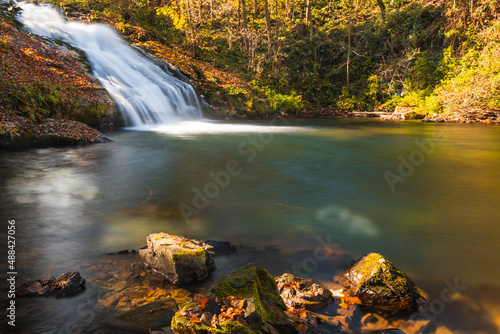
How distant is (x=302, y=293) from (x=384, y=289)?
87cm

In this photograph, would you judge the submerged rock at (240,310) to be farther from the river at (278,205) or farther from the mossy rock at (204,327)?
the river at (278,205)

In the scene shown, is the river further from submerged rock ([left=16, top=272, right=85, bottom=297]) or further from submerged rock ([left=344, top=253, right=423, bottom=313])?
submerged rock ([left=344, top=253, right=423, bottom=313])

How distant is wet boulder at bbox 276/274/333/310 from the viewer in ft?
10.5

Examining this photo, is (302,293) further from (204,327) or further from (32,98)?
(32,98)

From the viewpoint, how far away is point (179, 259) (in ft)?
11.9

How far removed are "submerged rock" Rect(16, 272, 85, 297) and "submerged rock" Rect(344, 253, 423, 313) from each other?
2985 mm

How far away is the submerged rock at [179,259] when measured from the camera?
362 cm

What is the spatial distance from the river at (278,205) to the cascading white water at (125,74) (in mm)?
5828

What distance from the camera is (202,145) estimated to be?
1323cm

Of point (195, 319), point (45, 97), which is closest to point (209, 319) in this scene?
point (195, 319)

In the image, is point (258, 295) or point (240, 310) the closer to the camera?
point (240, 310)

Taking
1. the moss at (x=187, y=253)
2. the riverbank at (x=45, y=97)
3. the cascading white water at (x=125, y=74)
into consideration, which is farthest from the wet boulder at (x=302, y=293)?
the cascading white water at (x=125, y=74)

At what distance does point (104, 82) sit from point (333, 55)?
21039 mm

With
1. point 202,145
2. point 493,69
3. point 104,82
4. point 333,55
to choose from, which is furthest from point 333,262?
point 333,55
